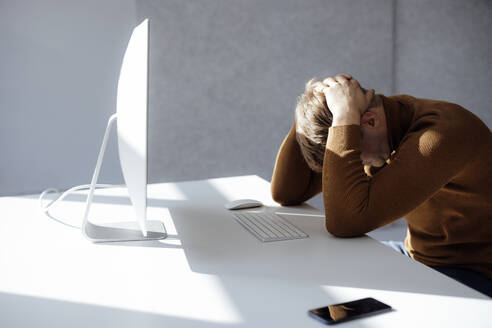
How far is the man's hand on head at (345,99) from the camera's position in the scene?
3.82 feet

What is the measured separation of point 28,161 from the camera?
265cm

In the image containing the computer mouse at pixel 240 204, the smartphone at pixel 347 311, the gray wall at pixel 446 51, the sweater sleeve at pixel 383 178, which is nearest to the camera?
the smartphone at pixel 347 311

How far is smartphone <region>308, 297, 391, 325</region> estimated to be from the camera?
2.35 feet

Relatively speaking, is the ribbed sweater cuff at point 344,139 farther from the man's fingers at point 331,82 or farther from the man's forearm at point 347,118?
the man's fingers at point 331,82

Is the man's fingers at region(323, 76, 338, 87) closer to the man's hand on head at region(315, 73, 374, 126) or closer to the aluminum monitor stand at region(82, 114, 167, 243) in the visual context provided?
the man's hand on head at region(315, 73, 374, 126)

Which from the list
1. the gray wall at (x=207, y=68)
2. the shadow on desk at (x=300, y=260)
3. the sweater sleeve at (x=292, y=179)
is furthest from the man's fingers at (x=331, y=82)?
the gray wall at (x=207, y=68)

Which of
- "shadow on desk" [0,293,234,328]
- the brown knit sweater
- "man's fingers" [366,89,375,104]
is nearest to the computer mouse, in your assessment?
the brown knit sweater

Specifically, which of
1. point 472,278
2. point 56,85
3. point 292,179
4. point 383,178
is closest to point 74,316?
point 383,178

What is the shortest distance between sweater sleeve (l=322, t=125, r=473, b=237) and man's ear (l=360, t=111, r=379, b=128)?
0.09m

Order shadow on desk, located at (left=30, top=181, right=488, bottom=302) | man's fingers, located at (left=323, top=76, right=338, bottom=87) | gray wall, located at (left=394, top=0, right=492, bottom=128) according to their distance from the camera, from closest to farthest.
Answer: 1. shadow on desk, located at (left=30, top=181, right=488, bottom=302)
2. man's fingers, located at (left=323, top=76, right=338, bottom=87)
3. gray wall, located at (left=394, top=0, right=492, bottom=128)

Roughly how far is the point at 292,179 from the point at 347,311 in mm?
741

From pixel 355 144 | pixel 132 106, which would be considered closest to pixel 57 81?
pixel 132 106

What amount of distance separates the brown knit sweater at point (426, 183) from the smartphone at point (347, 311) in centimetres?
35

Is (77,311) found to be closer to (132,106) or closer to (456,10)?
(132,106)
